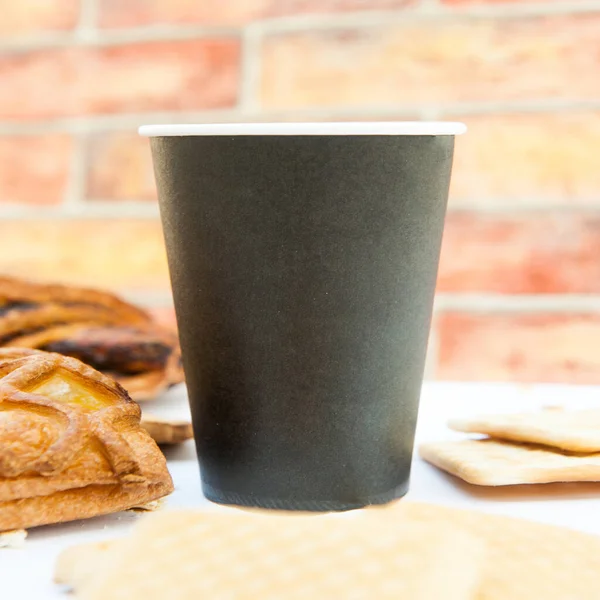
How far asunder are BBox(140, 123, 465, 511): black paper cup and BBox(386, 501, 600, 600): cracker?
7 centimetres

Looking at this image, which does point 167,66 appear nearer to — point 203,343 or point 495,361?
point 495,361

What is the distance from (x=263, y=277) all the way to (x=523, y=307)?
0.73 meters

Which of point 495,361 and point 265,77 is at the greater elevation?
point 265,77

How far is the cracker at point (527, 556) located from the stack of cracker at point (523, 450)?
92 mm

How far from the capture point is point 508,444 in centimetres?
66

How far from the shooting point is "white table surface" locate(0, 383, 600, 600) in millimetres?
458

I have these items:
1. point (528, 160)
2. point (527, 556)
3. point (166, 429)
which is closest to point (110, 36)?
point (528, 160)

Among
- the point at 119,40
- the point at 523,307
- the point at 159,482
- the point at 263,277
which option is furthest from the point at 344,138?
the point at 119,40

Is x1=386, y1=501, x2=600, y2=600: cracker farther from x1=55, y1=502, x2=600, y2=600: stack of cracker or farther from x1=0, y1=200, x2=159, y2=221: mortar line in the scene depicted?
x1=0, y1=200, x2=159, y2=221: mortar line

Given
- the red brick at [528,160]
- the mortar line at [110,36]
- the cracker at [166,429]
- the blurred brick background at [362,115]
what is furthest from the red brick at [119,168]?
the cracker at [166,429]

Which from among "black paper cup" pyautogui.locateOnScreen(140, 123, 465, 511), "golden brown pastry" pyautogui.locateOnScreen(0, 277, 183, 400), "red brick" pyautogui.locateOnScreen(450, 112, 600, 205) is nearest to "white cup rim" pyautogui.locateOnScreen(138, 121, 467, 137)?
"black paper cup" pyautogui.locateOnScreen(140, 123, 465, 511)

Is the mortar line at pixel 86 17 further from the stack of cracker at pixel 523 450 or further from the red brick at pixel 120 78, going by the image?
the stack of cracker at pixel 523 450

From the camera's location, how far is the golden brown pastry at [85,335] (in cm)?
81

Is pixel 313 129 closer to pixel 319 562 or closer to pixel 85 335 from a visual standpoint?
pixel 319 562
